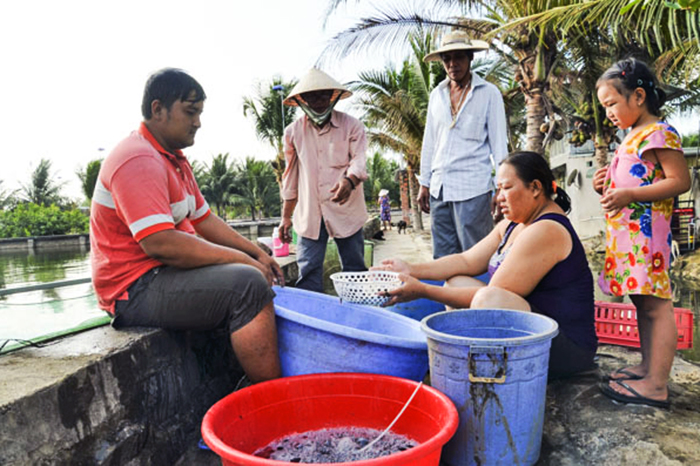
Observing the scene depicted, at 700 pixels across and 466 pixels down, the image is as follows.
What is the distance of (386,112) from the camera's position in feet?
55.3

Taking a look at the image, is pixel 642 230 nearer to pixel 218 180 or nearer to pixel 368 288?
pixel 368 288

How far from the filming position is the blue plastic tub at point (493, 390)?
1583mm

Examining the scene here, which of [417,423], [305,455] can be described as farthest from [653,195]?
[305,455]

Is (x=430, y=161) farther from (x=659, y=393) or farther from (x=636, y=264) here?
(x=659, y=393)

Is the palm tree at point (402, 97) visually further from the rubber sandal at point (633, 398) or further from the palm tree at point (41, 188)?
the palm tree at point (41, 188)

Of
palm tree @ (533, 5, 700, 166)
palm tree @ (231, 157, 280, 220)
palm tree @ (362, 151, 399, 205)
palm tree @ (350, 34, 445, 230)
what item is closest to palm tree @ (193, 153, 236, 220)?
palm tree @ (231, 157, 280, 220)

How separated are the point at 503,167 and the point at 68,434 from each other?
1.93m

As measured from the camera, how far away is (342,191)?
320 centimetres

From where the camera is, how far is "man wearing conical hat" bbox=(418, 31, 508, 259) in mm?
3340

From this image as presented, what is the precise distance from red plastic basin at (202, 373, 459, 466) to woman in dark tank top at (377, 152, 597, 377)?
1.53ft

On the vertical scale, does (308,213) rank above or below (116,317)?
above

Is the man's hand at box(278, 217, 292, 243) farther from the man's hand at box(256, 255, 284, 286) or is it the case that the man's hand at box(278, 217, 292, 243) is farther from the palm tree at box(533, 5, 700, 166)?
the palm tree at box(533, 5, 700, 166)

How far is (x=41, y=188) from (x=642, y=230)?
44.6 m

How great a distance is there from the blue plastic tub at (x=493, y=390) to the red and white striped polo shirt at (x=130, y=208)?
109cm
